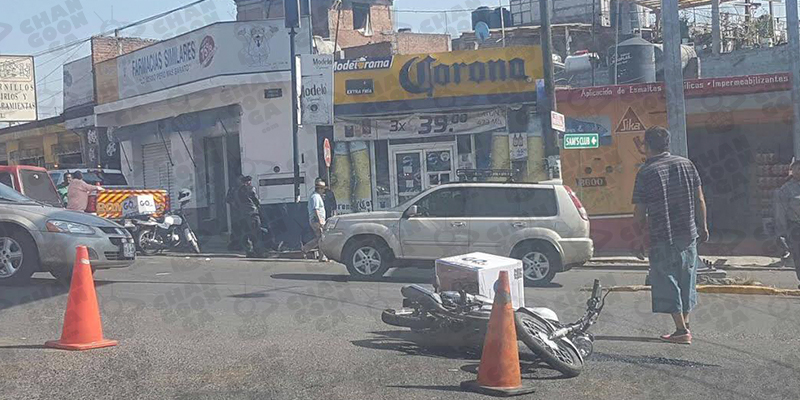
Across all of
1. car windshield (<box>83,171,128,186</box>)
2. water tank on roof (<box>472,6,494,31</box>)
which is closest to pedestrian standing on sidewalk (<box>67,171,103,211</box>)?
car windshield (<box>83,171,128,186</box>)

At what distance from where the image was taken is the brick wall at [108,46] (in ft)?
94.0

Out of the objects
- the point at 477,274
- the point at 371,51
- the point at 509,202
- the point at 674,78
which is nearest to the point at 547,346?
the point at 477,274

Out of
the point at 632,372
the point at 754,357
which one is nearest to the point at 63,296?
the point at 632,372

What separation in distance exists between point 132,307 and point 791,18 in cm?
1365

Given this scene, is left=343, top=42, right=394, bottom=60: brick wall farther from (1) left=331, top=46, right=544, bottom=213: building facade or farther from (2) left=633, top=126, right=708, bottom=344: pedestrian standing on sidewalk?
(2) left=633, top=126, right=708, bottom=344: pedestrian standing on sidewalk

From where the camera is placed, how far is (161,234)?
17.9m

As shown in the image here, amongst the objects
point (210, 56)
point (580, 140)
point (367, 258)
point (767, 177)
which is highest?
point (210, 56)

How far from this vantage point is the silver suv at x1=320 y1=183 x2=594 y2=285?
13.3 metres

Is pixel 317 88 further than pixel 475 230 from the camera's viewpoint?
Yes

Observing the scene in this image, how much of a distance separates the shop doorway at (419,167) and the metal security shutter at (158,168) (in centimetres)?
729

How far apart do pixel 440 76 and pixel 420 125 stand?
1256 mm

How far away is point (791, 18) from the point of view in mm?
17219

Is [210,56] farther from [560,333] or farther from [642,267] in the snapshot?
[560,333]

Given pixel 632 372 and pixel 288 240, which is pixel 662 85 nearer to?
pixel 288 240
